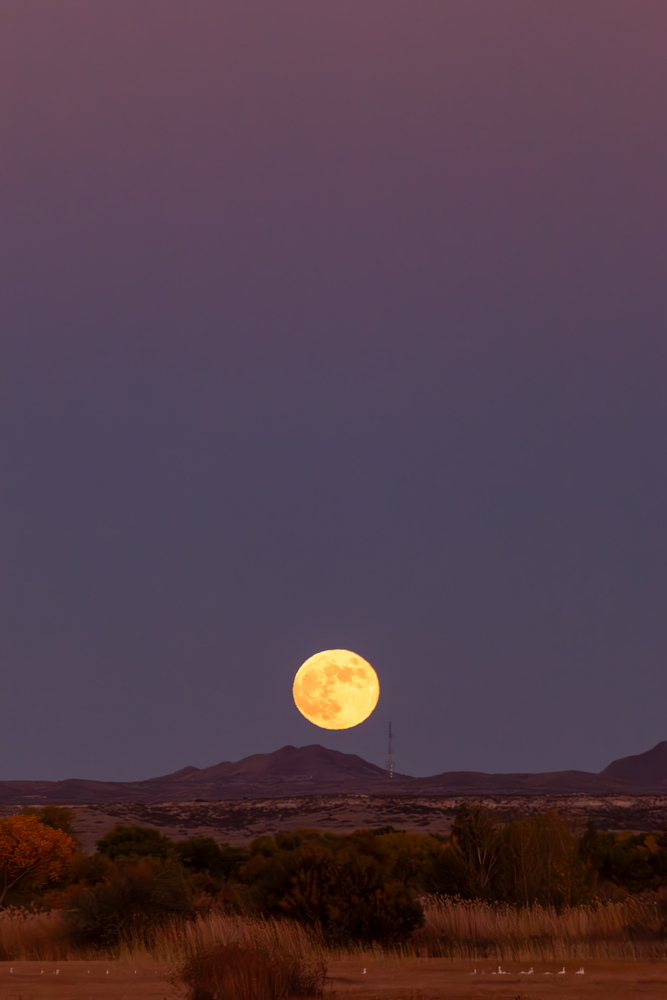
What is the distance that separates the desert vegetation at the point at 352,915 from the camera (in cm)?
1380

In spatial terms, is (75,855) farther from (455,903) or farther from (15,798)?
(15,798)

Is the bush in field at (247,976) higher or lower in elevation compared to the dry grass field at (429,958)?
higher

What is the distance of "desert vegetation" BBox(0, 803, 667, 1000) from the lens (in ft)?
45.3

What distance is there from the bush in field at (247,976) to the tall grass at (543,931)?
4.51 meters

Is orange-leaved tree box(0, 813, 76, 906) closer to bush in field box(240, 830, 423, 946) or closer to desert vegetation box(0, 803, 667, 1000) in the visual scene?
desert vegetation box(0, 803, 667, 1000)

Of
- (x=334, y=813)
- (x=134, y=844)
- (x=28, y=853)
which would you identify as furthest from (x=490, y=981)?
(x=334, y=813)

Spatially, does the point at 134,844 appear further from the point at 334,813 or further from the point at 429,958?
the point at 334,813

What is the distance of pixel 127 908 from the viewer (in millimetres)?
18734

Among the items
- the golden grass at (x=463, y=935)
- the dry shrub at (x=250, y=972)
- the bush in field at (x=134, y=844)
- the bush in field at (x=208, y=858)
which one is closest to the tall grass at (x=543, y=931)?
the golden grass at (x=463, y=935)

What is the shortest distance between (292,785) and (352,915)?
161418 mm

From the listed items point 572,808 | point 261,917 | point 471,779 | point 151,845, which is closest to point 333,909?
point 261,917

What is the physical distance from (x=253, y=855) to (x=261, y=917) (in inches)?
682

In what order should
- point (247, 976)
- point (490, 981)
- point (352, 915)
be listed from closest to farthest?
1. point (247, 976)
2. point (490, 981)
3. point (352, 915)

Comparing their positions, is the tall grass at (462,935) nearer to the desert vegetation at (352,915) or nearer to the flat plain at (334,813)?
the desert vegetation at (352,915)
